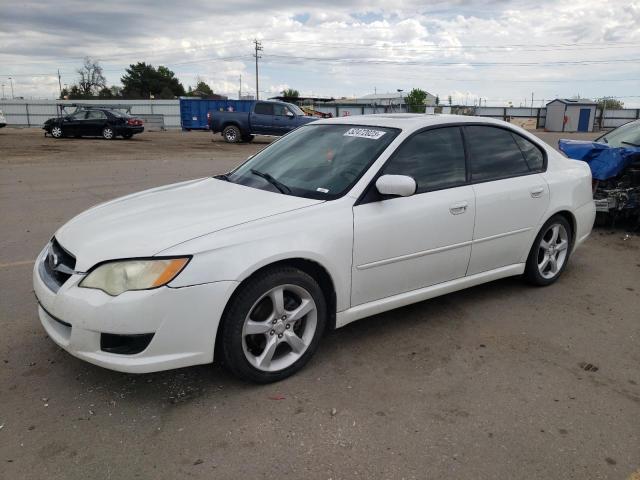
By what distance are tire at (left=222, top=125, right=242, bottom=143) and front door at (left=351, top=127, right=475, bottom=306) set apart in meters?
21.6

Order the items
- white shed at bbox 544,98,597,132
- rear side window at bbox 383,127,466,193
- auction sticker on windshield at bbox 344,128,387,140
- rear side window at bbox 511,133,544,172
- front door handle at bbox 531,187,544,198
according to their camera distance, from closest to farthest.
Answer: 1. rear side window at bbox 383,127,466,193
2. auction sticker on windshield at bbox 344,128,387,140
3. front door handle at bbox 531,187,544,198
4. rear side window at bbox 511,133,544,172
5. white shed at bbox 544,98,597,132

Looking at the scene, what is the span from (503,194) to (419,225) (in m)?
0.98

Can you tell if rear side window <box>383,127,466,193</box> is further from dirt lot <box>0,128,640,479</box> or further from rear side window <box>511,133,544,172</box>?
dirt lot <box>0,128,640,479</box>

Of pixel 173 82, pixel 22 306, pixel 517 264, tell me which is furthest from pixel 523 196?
pixel 173 82

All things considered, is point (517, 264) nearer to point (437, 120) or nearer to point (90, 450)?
point (437, 120)

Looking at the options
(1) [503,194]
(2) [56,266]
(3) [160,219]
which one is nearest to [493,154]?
(1) [503,194]

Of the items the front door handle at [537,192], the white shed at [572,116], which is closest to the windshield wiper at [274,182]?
the front door handle at [537,192]

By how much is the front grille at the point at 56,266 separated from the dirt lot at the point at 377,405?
0.59m

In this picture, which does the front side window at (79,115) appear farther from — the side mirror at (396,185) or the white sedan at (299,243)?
the side mirror at (396,185)

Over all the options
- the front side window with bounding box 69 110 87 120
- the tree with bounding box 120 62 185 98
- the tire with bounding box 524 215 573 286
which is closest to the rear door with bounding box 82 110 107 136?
the front side window with bounding box 69 110 87 120

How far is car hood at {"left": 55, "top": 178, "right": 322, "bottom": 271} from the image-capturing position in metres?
2.97

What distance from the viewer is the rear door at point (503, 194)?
4.21m

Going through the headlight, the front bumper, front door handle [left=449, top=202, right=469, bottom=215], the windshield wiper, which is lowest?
the front bumper

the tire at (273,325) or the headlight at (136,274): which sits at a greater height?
the headlight at (136,274)
